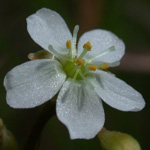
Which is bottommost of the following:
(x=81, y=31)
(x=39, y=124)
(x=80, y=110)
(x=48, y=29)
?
(x=81, y=31)

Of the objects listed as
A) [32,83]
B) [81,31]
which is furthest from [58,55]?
[81,31]

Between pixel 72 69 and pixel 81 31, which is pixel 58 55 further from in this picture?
pixel 81 31

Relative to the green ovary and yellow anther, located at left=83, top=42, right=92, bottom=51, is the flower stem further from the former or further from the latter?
yellow anther, located at left=83, top=42, right=92, bottom=51

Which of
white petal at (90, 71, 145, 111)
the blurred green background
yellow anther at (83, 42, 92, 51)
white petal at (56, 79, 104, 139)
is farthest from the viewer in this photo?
the blurred green background

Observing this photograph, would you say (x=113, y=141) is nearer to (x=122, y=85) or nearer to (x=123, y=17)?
(x=122, y=85)

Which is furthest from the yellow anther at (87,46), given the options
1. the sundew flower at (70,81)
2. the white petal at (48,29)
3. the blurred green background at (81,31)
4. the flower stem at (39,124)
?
the blurred green background at (81,31)

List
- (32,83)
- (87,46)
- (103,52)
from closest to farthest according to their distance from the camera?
1. (32,83)
2. (87,46)
3. (103,52)

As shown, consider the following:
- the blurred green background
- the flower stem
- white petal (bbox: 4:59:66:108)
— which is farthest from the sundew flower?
the blurred green background
